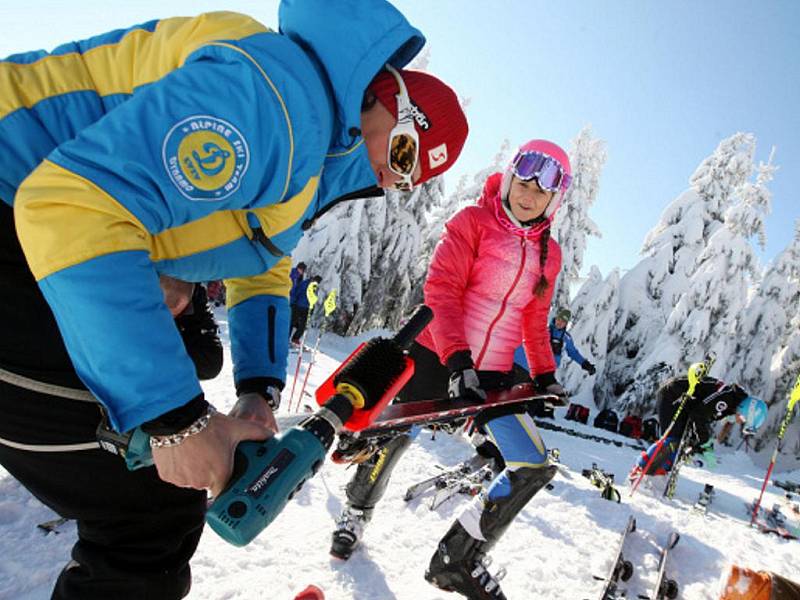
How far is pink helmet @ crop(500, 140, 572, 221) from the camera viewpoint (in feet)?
11.7

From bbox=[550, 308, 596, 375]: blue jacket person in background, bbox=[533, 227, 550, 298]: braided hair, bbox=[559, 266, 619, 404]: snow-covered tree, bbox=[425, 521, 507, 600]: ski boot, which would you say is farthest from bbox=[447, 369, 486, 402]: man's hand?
bbox=[559, 266, 619, 404]: snow-covered tree

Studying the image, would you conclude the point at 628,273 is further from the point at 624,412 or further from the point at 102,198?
the point at 102,198

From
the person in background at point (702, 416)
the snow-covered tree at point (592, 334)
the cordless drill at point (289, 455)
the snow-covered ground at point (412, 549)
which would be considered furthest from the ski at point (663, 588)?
the snow-covered tree at point (592, 334)

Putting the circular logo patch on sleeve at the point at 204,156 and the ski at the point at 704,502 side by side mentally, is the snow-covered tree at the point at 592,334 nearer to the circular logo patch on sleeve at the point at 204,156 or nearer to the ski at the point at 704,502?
the ski at the point at 704,502

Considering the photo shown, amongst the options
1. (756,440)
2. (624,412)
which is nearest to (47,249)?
(624,412)

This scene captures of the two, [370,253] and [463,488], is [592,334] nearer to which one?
[370,253]

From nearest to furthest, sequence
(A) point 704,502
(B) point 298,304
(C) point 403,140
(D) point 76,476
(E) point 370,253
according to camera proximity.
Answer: (D) point 76,476, (C) point 403,140, (A) point 704,502, (B) point 298,304, (E) point 370,253

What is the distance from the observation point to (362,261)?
2188cm

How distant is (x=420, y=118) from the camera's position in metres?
1.74

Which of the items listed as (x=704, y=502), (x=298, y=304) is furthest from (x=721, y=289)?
(x=298, y=304)

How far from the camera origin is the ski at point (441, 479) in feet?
14.8

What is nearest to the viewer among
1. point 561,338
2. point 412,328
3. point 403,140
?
point 403,140

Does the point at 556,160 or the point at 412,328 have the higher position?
the point at 556,160

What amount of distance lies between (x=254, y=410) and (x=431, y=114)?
4.19ft
